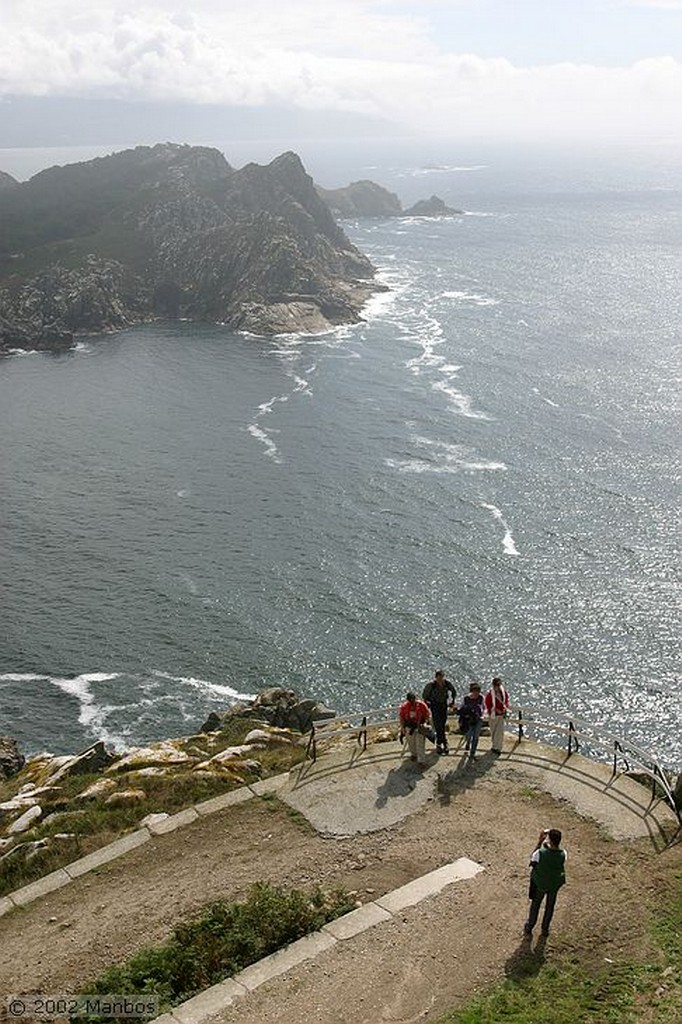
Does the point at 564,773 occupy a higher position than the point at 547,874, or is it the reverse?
the point at 547,874

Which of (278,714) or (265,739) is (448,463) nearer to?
(278,714)

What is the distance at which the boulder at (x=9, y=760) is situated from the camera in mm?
41719

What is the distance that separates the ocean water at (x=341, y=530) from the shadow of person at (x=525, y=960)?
36.9 metres

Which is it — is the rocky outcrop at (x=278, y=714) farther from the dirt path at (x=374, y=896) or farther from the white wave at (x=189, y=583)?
the white wave at (x=189, y=583)

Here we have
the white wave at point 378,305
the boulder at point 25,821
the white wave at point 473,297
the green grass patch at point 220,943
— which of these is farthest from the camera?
the white wave at point 473,297

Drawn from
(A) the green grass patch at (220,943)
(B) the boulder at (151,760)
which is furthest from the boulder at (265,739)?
(A) the green grass patch at (220,943)

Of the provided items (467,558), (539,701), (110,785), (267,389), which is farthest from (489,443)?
(110,785)

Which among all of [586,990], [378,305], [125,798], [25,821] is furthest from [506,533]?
[378,305]

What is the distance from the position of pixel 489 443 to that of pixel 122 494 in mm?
40997

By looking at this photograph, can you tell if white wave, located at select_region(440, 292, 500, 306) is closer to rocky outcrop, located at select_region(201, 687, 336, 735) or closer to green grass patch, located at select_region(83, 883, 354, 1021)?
rocky outcrop, located at select_region(201, 687, 336, 735)

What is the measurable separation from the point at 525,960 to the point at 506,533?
5894cm

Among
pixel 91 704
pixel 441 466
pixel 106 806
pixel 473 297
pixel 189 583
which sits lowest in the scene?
pixel 91 704

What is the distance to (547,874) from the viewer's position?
1720 centimetres

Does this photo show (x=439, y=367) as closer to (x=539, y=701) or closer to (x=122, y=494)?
(x=122, y=494)
